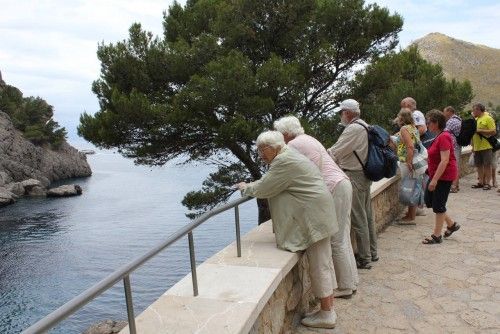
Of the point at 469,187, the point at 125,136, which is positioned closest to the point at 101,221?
the point at 125,136

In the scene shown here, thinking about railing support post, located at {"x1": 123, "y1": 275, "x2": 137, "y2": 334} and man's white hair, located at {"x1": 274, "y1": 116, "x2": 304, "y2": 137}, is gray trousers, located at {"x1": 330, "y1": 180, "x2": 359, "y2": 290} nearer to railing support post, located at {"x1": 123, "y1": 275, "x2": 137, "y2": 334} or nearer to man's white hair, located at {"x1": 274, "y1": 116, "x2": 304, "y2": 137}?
man's white hair, located at {"x1": 274, "y1": 116, "x2": 304, "y2": 137}

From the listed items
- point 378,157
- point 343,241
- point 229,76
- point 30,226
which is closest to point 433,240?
point 378,157

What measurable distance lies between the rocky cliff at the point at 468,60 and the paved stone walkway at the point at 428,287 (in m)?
97.5

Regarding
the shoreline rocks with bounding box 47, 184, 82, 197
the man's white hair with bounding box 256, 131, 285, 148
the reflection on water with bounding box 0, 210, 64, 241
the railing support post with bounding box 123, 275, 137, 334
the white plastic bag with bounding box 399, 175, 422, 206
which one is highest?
the man's white hair with bounding box 256, 131, 285, 148

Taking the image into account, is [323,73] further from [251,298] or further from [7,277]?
[7,277]

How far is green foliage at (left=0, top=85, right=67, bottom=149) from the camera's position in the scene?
57.7 meters

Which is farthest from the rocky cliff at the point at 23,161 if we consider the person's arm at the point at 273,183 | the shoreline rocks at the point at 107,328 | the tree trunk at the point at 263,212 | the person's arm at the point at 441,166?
the person's arm at the point at 273,183

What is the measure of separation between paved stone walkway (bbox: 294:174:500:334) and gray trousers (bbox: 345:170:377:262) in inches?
9.7

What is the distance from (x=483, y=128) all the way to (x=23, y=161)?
58.8m

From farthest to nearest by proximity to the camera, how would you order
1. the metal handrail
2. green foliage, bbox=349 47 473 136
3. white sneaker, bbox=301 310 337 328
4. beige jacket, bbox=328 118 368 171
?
1. green foliage, bbox=349 47 473 136
2. beige jacket, bbox=328 118 368 171
3. white sneaker, bbox=301 310 337 328
4. the metal handrail

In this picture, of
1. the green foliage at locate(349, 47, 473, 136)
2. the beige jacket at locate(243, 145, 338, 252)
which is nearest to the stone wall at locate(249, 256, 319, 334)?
the beige jacket at locate(243, 145, 338, 252)

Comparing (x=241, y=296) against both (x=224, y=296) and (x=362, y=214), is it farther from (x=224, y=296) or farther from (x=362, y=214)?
(x=362, y=214)

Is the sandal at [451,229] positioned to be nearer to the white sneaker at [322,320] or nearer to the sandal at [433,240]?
the sandal at [433,240]

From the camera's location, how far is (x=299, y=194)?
2.96 m
